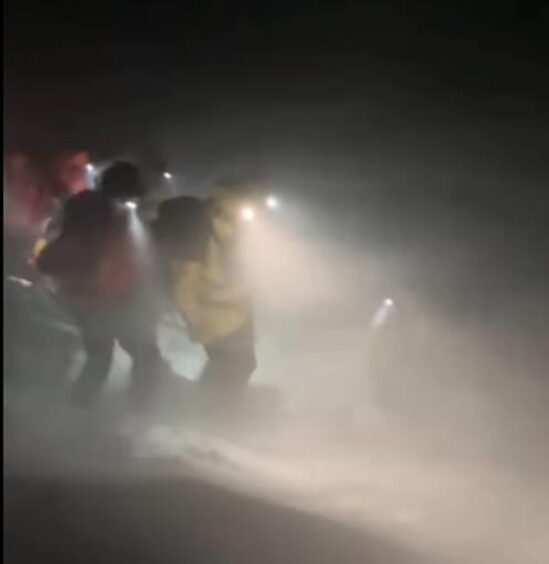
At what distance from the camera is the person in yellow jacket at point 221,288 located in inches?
45.6

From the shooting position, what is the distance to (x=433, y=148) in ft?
3.90

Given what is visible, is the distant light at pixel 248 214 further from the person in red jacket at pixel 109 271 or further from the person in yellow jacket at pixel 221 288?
the person in red jacket at pixel 109 271

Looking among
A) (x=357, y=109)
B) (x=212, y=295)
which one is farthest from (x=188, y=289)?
(x=357, y=109)

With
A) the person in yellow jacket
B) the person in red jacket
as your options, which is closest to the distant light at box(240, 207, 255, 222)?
the person in yellow jacket

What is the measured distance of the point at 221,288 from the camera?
1170mm

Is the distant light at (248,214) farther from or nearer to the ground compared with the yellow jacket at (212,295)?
farther from the ground

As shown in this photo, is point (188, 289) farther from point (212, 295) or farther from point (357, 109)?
point (357, 109)

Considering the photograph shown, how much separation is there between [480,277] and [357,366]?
161 mm

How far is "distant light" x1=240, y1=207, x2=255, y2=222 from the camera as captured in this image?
1170 mm

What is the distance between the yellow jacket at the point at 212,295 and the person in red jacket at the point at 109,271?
0.04m

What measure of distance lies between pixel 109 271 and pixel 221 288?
12 cm

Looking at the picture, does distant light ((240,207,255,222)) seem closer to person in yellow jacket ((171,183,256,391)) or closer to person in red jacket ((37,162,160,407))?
person in yellow jacket ((171,183,256,391))

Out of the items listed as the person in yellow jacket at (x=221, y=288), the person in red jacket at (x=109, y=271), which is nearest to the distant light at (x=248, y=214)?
the person in yellow jacket at (x=221, y=288)

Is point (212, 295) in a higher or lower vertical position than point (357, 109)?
lower
